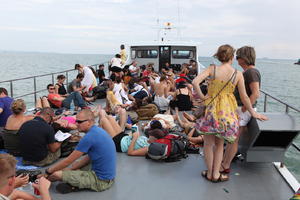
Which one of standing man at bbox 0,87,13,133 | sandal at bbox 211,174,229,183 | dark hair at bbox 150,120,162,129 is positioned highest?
standing man at bbox 0,87,13,133

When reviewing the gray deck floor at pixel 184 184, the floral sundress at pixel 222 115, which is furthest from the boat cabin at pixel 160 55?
the floral sundress at pixel 222 115

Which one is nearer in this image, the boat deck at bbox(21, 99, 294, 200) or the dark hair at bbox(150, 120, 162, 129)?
the boat deck at bbox(21, 99, 294, 200)

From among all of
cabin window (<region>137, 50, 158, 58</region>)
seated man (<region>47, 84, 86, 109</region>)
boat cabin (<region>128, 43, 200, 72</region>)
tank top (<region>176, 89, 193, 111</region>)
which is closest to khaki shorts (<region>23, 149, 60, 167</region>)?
seated man (<region>47, 84, 86, 109</region>)

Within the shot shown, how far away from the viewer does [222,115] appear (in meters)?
3.37

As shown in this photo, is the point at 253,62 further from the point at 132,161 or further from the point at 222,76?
the point at 132,161

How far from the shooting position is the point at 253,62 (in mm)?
3531

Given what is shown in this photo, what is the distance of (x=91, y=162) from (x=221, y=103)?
171 centimetres

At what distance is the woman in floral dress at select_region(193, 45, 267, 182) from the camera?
129 inches

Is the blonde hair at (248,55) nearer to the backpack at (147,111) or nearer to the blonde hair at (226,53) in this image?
the blonde hair at (226,53)

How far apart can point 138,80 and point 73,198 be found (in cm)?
638

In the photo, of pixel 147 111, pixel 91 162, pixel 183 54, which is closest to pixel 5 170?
pixel 91 162

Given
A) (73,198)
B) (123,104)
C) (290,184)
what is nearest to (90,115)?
(73,198)

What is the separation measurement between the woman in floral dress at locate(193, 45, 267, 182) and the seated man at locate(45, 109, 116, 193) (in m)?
1.15

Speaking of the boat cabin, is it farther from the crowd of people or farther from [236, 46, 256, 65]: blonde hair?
[236, 46, 256, 65]: blonde hair
